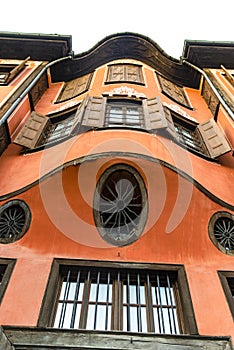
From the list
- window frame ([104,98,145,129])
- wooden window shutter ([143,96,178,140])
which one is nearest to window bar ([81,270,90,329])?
window frame ([104,98,145,129])

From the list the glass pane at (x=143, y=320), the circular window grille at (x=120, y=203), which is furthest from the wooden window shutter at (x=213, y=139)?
the glass pane at (x=143, y=320)

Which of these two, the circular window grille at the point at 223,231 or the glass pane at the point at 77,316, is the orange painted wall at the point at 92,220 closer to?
the circular window grille at the point at 223,231

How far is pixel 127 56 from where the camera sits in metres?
15.0

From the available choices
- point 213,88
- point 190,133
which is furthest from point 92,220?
point 213,88

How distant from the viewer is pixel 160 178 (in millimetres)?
6848

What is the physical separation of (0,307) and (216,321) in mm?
3199

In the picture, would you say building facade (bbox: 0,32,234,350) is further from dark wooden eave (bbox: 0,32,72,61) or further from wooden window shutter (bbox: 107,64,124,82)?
dark wooden eave (bbox: 0,32,72,61)

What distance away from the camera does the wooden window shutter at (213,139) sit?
867 cm

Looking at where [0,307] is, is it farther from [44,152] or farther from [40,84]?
[40,84]

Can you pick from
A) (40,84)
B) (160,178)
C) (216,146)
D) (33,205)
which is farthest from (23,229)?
(40,84)

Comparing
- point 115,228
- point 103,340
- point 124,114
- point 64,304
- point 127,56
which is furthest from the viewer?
point 127,56

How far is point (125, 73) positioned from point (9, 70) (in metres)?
4.43

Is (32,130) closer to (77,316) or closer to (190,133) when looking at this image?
(190,133)

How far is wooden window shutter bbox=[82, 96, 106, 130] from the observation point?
805cm
